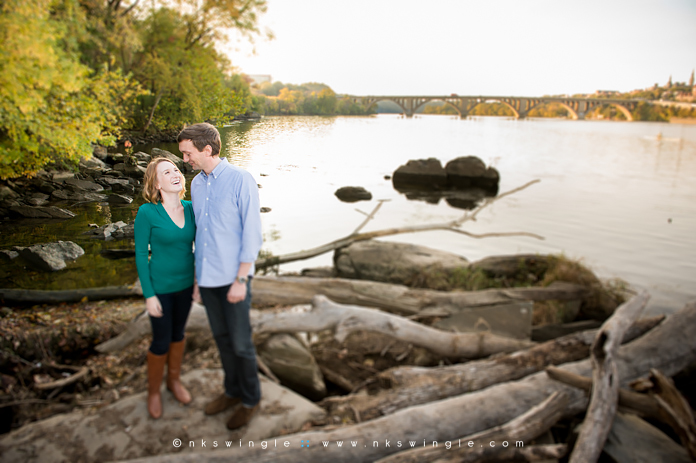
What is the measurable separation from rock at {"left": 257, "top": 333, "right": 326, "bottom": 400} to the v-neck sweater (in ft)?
4.82

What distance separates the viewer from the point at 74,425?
2.59m

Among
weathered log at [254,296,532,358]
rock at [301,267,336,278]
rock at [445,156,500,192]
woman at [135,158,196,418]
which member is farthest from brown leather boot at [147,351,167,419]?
rock at [445,156,500,192]

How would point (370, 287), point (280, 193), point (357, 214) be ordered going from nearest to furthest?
1. point (280, 193)
2. point (370, 287)
3. point (357, 214)

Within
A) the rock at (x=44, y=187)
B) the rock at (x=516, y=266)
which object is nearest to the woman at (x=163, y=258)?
the rock at (x=44, y=187)

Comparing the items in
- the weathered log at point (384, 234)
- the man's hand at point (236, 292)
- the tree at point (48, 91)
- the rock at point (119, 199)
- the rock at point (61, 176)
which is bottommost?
the weathered log at point (384, 234)

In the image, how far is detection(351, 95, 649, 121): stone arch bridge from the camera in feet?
20.8

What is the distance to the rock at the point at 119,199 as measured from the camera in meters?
3.37

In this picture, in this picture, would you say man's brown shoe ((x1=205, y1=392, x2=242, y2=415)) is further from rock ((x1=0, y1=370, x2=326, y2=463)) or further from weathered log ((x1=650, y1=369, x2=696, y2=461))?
weathered log ((x1=650, y1=369, x2=696, y2=461))

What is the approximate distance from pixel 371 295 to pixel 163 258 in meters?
2.71

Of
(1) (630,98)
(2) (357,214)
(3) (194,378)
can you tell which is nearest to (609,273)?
(1) (630,98)

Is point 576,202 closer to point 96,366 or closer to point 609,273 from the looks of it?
point 609,273

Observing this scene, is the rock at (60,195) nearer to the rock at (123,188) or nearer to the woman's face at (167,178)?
the rock at (123,188)

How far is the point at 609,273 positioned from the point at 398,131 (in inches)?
168

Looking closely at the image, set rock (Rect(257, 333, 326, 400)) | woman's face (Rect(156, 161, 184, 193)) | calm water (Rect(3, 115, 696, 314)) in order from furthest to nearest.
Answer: calm water (Rect(3, 115, 696, 314)), rock (Rect(257, 333, 326, 400)), woman's face (Rect(156, 161, 184, 193))
